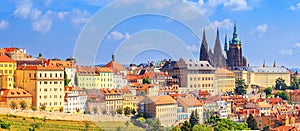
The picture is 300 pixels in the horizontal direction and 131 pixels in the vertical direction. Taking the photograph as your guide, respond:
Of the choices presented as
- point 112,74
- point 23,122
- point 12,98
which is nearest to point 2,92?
point 12,98

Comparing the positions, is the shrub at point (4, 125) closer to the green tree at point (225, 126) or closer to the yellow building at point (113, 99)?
the yellow building at point (113, 99)

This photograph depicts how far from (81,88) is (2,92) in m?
2.49

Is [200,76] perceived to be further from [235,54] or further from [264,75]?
[235,54]

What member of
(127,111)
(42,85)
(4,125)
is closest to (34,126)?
(4,125)

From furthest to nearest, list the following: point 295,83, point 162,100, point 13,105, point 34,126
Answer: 1. point 295,83
2. point 162,100
3. point 13,105
4. point 34,126

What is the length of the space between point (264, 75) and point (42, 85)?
24.5 meters

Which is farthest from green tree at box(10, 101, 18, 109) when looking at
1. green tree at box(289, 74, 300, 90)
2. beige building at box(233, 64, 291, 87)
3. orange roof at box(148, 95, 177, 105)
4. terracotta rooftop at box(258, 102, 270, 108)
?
green tree at box(289, 74, 300, 90)

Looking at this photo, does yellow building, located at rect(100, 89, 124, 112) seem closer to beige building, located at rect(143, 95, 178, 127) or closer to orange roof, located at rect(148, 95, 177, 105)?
beige building, located at rect(143, 95, 178, 127)

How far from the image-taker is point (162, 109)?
48.7ft

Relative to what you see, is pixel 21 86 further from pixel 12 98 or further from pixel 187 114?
pixel 187 114

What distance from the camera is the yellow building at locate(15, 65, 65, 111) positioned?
1491 cm

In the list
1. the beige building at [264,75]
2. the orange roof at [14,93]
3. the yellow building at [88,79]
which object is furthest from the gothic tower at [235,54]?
the orange roof at [14,93]

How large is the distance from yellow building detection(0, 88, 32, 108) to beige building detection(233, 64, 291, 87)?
73.6 feet

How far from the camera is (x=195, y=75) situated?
2248 centimetres
